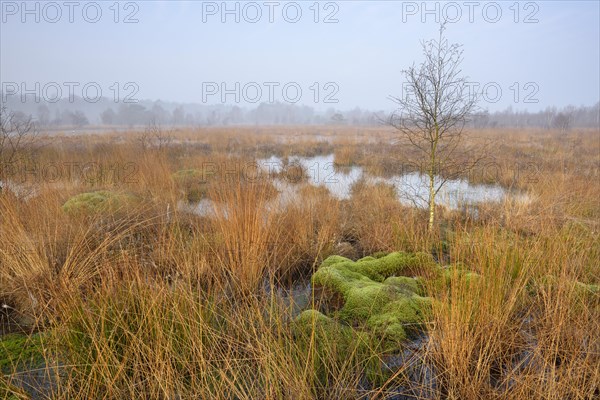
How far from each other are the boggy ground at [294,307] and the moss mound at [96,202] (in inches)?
1.3

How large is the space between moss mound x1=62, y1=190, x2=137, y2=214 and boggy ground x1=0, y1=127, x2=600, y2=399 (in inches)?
1.3

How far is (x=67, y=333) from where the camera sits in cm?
185

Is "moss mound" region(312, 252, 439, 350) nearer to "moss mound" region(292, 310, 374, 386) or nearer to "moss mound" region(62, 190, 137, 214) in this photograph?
"moss mound" region(292, 310, 374, 386)

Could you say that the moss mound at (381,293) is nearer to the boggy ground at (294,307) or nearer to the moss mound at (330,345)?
the boggy ground at (294,307)

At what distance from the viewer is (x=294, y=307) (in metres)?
2.82

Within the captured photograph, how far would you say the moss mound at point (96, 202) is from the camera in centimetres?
464

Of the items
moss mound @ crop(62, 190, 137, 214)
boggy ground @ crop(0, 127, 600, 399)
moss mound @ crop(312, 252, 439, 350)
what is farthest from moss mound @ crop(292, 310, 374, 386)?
moss mound @ crop(62, 190, 137, 214)

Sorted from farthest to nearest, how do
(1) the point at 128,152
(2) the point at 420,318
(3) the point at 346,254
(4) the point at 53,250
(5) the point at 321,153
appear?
(5) the point at 321,153
(1) the point at 128,152
(3) the point at 346,254
(4) the point at 53,250
(2) the point at 420,318

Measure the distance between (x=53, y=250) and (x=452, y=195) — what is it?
21.8ft

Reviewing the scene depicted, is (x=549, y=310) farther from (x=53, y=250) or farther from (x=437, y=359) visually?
(x=53, y=250)

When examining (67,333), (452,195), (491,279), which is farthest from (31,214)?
(452,195)

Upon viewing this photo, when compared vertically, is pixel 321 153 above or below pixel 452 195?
above

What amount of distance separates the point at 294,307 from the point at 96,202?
3949mm

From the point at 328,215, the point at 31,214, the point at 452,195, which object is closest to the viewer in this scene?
the point at 31,214
